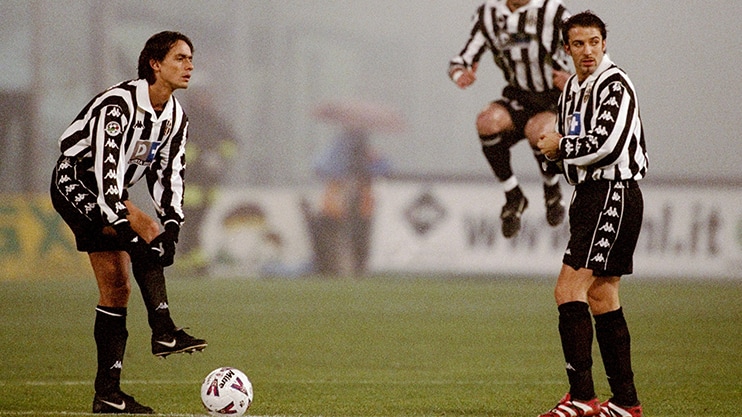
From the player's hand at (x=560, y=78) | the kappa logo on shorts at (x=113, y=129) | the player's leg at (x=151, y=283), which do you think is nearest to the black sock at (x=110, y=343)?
the player's leg at (x=151, y=283)

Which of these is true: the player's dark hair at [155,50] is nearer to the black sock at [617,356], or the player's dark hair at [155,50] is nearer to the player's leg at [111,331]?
the player's leg at [111,331]

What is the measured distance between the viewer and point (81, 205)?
5.73 m

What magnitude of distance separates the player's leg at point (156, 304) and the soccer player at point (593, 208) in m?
1.61

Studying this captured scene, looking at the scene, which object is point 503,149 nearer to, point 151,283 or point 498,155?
point 498,155

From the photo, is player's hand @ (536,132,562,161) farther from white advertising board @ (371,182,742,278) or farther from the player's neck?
white advertising board @ (371,182,742,278)

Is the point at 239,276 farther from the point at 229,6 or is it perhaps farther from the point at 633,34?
the point at 633,34

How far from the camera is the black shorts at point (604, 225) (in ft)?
18.2

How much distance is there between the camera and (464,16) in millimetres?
19094

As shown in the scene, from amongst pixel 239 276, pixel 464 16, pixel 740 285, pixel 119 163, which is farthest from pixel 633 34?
pixel 119 163

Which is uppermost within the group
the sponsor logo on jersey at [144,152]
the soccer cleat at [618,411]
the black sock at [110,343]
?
Answer: the sponsor logo on jersey at [144,152]

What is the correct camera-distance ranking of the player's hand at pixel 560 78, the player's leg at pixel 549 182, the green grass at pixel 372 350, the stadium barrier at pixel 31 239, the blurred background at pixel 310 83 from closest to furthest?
the green grass at pixel 372 350
the player's hand at pixel 560 78
the player's leg at pixel 549 182
the stadium barrier at pixel 31 239
the blurred background at pixel 310 83

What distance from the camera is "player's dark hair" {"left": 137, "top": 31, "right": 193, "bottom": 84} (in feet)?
18.8

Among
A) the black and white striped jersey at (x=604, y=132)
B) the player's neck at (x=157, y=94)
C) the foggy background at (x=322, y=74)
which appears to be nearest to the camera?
the black and white striped jersey at (x=604, y=132)

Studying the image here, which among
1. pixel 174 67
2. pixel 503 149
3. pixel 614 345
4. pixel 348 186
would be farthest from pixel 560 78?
pixel 348 186
